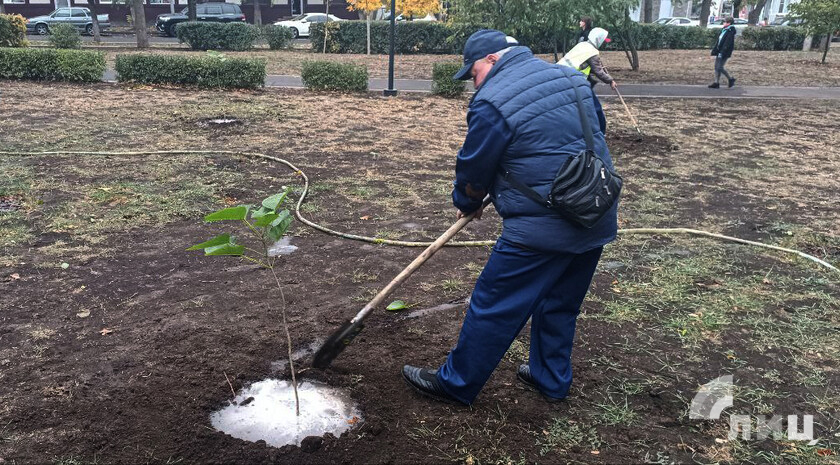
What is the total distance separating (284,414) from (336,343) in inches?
15.5

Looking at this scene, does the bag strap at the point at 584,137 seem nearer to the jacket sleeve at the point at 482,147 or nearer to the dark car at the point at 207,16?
the jacket sleeve at the point at 482,147

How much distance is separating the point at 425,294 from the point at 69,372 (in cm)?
202

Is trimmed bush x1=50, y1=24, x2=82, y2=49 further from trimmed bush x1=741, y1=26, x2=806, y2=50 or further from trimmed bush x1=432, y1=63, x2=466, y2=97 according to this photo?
trimmed bush x1=741, y1=26, x2=806, y2=50

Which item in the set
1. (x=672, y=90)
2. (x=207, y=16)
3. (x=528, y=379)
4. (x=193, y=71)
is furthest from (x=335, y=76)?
(x=207, y=16)

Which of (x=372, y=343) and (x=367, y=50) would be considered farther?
(x=367, y=50)

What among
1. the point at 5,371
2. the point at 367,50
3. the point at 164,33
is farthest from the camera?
the point at 164,33

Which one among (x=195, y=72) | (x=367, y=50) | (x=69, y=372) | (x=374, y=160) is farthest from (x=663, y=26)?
(x=69, y=372)

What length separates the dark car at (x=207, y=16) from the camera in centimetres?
3269

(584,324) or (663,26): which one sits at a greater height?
(663,26)

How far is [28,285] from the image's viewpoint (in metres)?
4.18

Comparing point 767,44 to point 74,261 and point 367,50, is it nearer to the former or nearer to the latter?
point 367,50

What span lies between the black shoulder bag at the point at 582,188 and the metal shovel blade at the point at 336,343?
1.03 m

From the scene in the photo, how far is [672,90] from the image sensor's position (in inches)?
591

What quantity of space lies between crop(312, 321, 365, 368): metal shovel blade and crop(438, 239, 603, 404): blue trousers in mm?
454
